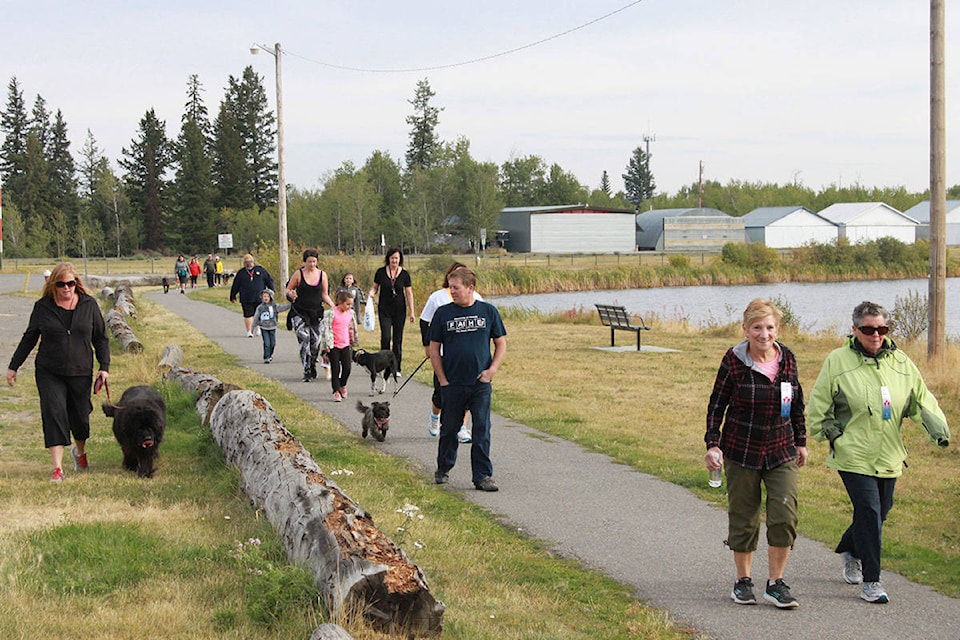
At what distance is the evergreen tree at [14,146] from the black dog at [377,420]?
95.3m

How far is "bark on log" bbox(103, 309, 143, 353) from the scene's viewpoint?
19.9m

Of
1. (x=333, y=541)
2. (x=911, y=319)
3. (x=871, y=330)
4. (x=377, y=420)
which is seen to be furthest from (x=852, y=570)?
(x=911, y=319)

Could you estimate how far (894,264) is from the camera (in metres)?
66.9

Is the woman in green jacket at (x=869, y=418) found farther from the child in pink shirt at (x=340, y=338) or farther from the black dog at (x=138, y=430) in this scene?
the child in pink shirt at (x=340, y=338)

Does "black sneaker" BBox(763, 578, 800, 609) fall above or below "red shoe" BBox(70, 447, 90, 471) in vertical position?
below

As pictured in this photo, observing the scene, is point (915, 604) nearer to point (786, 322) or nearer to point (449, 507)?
point (449, 507)

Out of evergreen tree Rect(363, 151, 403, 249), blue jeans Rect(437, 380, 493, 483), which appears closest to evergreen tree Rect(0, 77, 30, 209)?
evergreen tree Rect(363, 151, 403, 249)

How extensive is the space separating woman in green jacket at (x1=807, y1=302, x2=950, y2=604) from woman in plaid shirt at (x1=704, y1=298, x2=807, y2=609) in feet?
0.90

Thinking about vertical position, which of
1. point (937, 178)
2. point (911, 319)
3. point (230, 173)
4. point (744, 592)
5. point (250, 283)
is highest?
point (230, 173)

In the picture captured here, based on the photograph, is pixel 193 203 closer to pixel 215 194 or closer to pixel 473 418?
pixel 215 194

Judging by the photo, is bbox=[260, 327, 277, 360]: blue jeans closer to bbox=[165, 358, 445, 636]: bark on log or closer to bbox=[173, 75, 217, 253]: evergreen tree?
bbox=[165, 358, 445, 636]: bark on log

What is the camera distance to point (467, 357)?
8672mm

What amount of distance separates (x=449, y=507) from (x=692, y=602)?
105 inches

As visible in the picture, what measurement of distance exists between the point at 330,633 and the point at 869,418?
3386mm
